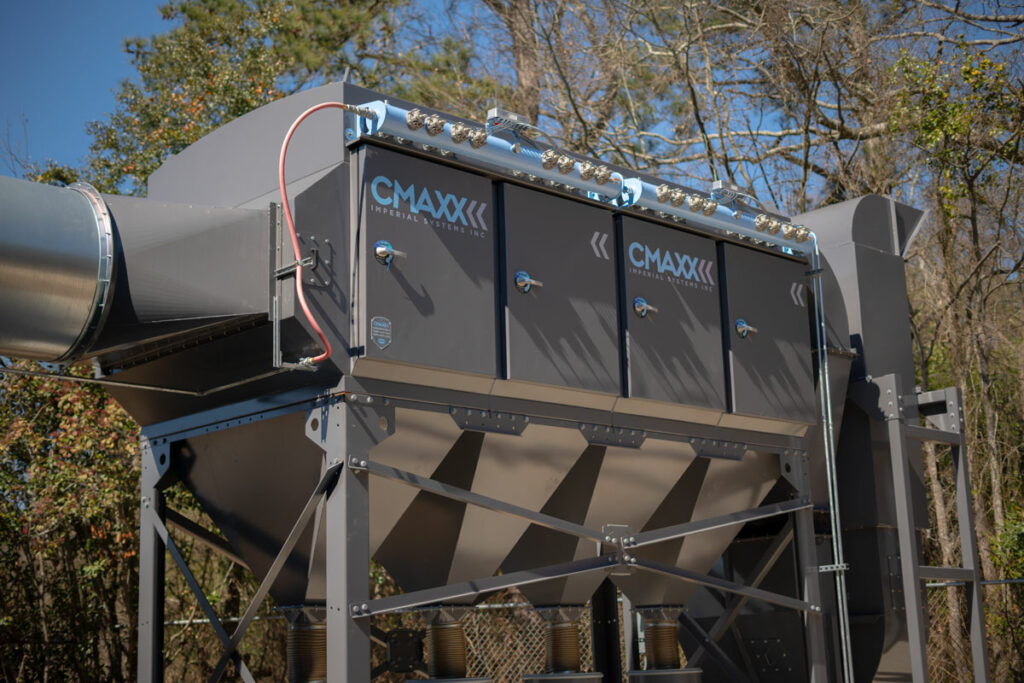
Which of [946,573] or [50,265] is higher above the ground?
[50,265]

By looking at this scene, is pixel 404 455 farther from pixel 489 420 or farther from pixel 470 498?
pixel 489 420

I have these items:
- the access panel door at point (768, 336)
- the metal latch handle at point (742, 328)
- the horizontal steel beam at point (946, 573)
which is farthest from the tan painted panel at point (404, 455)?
the horizontal steel beam at point (946, 573)

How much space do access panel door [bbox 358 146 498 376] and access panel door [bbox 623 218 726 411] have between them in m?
1.31

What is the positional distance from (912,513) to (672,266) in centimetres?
306

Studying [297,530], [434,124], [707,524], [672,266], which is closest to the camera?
[297,530]

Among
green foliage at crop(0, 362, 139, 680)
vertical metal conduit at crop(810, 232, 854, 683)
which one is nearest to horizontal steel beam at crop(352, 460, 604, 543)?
vertical metal conduit at crop(810, 232, 854, 683)

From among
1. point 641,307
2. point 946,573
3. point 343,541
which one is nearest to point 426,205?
point 641,307

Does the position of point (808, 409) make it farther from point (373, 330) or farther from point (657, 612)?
point (373, 330)

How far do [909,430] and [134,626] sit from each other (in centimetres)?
946

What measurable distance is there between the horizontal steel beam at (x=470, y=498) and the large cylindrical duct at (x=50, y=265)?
5.67 feet

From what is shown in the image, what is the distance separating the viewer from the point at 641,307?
797 centimetres

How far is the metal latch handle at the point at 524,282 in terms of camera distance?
7.18 meters

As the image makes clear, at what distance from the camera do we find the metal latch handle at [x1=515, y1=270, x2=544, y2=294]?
7.18m

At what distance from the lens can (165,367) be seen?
7383 millimetres
